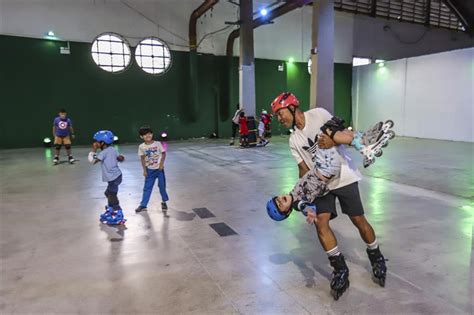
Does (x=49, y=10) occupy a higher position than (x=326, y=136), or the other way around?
(x=49, y=10)

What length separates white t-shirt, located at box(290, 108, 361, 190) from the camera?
8.61 ft

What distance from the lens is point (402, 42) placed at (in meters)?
20.0

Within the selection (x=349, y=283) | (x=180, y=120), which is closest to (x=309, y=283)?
(x=349, y=283)

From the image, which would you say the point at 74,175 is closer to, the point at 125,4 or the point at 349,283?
the point at 349,283

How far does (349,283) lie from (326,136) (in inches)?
45.0

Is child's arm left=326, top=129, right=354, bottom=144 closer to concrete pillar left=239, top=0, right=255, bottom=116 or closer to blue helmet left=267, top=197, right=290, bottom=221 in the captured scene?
blue helmet left=267, top=197, right=290, bottom=221

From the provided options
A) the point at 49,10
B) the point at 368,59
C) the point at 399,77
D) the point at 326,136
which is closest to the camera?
the point at 326,136

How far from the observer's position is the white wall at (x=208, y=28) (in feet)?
42.7

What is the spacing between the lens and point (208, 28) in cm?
1598

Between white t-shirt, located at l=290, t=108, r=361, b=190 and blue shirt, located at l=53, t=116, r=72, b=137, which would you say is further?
blue shirt, located at l=53, t=116, r=72, b=137

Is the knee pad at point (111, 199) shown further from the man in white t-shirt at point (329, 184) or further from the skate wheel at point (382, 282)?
the skate wheel at point (382, 282)

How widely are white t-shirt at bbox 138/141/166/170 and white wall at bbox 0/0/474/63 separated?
35.7 ft

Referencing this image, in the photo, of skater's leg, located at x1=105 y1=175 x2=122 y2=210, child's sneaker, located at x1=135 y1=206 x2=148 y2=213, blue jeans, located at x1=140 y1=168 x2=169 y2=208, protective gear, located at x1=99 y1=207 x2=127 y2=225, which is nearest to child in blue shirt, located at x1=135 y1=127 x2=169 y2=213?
blue jeans, located at x1=140 y1=168 x2=169 y2=208

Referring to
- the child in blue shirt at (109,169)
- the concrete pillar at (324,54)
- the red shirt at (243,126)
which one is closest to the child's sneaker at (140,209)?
the child in blue shirt at (109,169)
